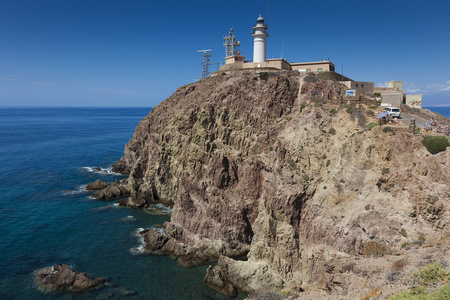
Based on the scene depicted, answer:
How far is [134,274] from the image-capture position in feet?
124

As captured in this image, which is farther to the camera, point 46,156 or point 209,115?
point 46,156

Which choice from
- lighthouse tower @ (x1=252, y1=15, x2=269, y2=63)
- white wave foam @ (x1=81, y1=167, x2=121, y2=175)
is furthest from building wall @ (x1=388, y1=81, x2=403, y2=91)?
white wave foam @ (x1=81, y1=167, x2=121, y2=175)

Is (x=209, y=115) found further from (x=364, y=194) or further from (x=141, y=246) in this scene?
(x=364, y=194)

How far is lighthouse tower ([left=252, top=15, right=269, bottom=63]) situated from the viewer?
61.7m

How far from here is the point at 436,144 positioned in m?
29.6

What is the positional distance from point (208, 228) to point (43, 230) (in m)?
31.5

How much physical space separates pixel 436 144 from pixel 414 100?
32.0 meters

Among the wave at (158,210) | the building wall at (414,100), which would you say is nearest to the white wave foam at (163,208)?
the wave at (158,210)

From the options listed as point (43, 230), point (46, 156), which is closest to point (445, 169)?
point (43, 230)

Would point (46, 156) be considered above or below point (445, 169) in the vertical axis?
below

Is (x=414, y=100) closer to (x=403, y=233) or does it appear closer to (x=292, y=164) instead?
(x=292, y=164)

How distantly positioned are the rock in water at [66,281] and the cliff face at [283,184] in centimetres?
1030

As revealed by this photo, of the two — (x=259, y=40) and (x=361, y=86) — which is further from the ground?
(x=259, y=40)

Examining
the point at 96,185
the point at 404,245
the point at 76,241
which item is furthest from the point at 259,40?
the point at 76,241
